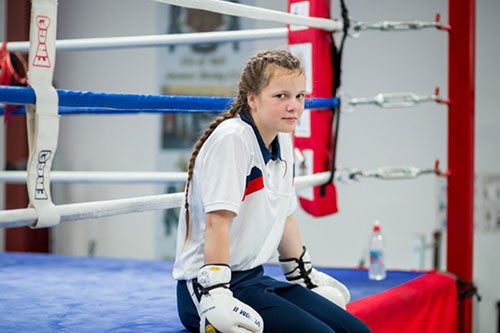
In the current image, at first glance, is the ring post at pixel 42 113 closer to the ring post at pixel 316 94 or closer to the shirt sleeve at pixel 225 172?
the shirt sleeve at pixel 225 172

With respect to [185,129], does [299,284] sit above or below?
below

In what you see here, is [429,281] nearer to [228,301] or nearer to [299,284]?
[299,284]

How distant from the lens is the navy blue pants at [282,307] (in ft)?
4.52

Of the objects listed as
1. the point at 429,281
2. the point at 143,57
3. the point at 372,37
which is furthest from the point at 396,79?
the point at 429,281

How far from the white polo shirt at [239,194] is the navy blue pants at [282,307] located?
0.12 feet

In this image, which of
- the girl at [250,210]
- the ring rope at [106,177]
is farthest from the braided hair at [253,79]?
the ring rope at [106,177]

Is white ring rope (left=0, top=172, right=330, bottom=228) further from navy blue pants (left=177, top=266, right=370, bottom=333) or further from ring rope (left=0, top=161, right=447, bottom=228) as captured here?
navy blue pants (left=177, top=266, right=370, bottom=333)

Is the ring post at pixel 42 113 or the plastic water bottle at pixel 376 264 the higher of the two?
the ring post at pixel 42 113

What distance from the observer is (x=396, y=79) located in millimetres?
4555

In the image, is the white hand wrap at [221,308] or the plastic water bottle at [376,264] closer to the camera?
the white hand wrap at [221,308]

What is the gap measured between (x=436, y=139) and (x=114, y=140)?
211cm

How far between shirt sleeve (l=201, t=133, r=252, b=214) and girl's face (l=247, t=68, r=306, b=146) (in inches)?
3.0

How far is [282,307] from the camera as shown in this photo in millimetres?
1396

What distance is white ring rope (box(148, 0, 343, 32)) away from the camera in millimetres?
1738
